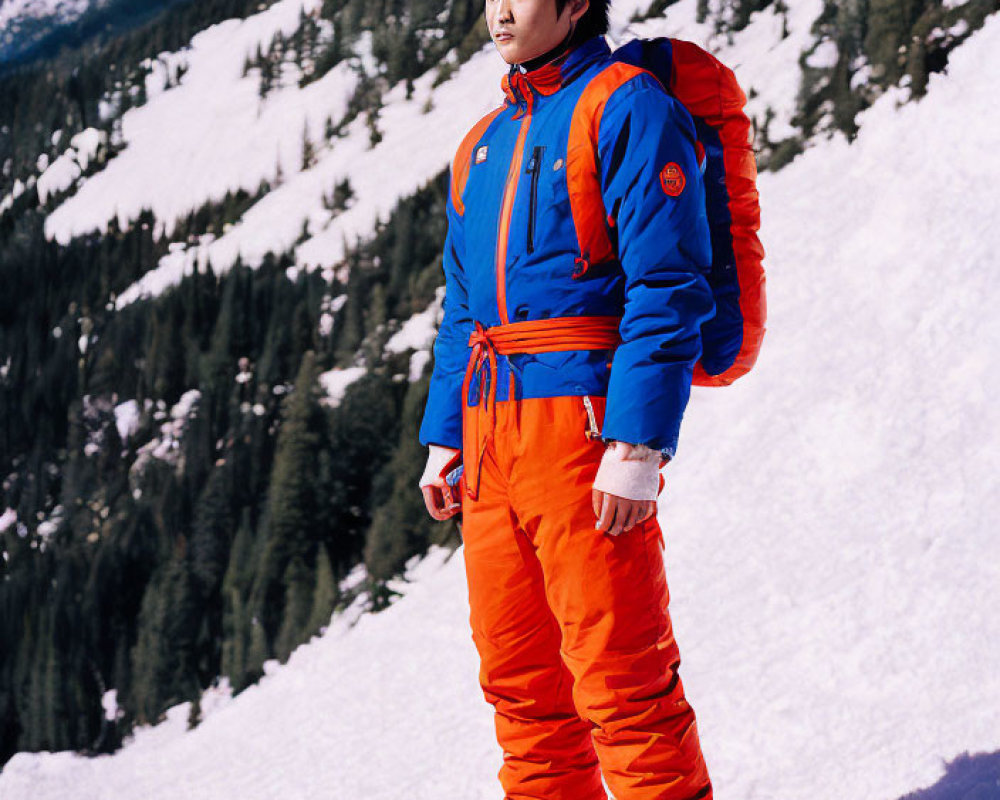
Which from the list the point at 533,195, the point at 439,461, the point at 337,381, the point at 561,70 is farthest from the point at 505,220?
the point at 337,381

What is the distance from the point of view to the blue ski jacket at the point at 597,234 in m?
1.36

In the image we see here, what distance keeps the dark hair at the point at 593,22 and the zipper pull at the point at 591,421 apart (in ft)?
2.29

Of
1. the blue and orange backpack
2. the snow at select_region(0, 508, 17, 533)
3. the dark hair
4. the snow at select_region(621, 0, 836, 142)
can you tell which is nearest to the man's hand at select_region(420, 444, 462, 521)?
the blue and orange backpack

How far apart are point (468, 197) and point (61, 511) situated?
14.5 m

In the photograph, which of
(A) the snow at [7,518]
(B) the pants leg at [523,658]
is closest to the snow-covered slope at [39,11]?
(A) the snow at [7,518]

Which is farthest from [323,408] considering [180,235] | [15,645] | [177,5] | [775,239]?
[177,5]

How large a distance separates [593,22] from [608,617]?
3.62 ft

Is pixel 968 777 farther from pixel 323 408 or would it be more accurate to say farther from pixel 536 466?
pixel 323 408

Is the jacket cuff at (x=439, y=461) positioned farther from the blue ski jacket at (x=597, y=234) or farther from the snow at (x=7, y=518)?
the snow at (x=7, y=518)

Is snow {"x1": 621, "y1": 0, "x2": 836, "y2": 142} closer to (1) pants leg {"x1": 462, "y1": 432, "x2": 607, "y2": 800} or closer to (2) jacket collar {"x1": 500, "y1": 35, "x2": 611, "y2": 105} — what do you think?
(2) jacket collar {"x1": 500, "y1": 35, "x2": 611, "y2": 105}

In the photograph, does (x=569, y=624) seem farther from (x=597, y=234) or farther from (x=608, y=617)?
(x=597, y=234)

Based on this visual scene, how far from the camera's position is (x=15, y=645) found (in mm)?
13320

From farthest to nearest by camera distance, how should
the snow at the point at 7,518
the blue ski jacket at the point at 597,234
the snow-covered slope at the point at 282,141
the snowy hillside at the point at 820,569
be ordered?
1. the snow at the point at 7,518
2. the snow-covered slope at the point at 282,141
3. the snowy hillside at the point at 820,569
4. the blue ski jacket at the point at 597,234

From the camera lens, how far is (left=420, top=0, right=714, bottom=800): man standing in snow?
1.38 m
